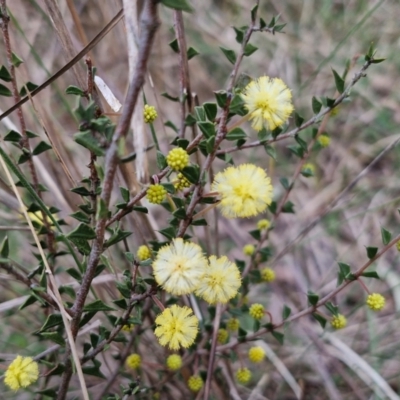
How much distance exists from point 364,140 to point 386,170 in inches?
7.0

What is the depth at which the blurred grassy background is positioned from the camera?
53.1 inches

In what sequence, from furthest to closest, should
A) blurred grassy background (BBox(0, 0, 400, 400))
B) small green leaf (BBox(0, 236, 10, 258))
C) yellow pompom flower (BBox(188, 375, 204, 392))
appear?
blurred grassy background (BBox(0, 0, 400, 400)) → yellow pompom flower (BBox(188, 375, 204, 392)) → small green leaf (BBox(0, 236, 10, 258))

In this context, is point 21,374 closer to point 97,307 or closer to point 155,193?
point 97,307

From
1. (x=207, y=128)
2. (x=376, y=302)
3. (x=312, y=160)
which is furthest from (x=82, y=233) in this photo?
(x=312, y=160)

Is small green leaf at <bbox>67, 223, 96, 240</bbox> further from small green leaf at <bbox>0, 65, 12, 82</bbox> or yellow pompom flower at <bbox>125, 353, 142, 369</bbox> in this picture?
yellow pompom flower at <bbox>125, 353, 142, 369</bbox>

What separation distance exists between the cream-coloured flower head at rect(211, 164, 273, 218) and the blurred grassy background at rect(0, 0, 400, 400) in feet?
1.60

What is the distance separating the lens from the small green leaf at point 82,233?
2.01 feet

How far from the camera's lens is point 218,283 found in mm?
682

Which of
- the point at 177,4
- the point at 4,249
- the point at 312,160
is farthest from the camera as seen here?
the point at 312,160

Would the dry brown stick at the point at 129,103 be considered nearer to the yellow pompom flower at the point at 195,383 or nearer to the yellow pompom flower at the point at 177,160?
the yellow pompom flower at the point at 177,160

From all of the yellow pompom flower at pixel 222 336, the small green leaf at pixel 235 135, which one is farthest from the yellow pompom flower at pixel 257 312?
the small green leaf at pixel 235 135

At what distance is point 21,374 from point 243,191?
45cm

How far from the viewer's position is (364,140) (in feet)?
6.87

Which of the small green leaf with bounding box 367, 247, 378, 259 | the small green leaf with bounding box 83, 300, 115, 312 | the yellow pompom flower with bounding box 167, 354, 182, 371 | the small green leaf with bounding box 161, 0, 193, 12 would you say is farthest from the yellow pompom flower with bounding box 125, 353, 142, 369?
the small green leaf with bounding box 161, 0, 193, 12
